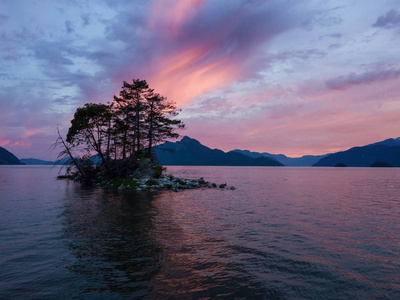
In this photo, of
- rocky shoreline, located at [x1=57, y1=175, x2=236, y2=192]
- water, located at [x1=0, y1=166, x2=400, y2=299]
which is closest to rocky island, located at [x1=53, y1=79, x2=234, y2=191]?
rocky shoreline, located at [x1=57, y1=175, x2=236, y2=192]

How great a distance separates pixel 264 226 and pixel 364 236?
17.9ft

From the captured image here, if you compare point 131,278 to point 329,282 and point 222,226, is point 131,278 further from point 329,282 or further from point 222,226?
point 222,226

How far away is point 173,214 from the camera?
1773 cm

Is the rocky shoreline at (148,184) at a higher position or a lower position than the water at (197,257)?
higher

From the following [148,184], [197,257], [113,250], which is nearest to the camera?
[197,257]

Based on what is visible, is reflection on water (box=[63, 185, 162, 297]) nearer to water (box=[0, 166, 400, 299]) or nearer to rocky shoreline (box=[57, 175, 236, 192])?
water (box=[0, 166, 400, 299])

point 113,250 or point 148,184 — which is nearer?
point 113,250

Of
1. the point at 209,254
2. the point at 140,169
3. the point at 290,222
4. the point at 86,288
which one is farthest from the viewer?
the point at 140,169

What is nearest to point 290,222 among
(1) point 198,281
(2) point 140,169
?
(1) point 198,281

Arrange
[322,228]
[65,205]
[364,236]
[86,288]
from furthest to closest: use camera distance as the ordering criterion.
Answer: [65,205] < [322,228] < [364,236] < [86,288]

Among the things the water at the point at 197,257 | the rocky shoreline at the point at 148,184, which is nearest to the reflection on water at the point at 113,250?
the water at the point at 197,257

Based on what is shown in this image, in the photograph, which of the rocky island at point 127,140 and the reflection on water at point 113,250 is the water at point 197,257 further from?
the rocky island at point 127,140

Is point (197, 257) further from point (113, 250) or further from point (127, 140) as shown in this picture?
point (127, 140)

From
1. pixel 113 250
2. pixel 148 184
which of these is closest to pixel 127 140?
pixel 148 184
